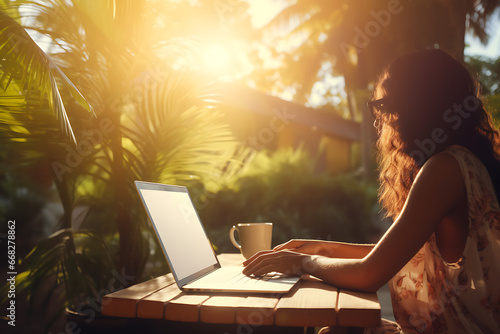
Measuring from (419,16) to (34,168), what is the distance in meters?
8.40

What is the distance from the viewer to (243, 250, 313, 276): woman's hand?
1413 mm

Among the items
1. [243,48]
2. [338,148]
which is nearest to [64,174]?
[338,148]

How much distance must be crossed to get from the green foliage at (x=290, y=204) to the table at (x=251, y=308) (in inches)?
188

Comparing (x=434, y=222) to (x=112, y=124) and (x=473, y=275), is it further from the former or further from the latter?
(x=112, y=124)

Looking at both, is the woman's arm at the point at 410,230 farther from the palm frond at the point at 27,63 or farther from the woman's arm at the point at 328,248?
the palm frond at the point at 27,63

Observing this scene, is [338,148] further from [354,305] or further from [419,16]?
[354,305]

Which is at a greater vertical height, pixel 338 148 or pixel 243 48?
pixel 243 48

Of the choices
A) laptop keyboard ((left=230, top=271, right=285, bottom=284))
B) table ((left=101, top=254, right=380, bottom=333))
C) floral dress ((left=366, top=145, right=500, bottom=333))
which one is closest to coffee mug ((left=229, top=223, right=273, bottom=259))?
laptop keyboard ((left=230, top=271, right=285, bottom=284))

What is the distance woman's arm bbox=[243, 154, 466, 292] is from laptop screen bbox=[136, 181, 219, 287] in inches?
18.3

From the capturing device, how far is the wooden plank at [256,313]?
1039mm

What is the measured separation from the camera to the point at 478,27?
35.3 ft

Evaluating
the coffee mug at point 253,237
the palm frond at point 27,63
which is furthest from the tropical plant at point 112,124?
the coffee mug at point 253,237

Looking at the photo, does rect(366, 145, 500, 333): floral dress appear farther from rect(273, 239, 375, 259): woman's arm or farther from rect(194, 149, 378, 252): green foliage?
rect(194, 149, 378, 252): green foliage

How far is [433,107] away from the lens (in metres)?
1.51
